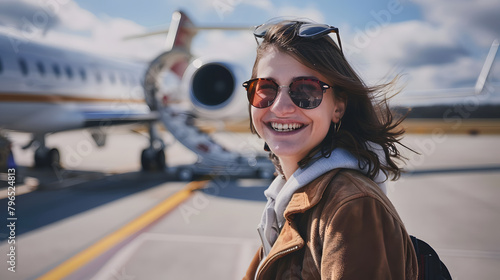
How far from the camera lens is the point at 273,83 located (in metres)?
1.24

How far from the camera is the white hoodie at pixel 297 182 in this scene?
3.63 ft

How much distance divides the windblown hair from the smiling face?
30mm

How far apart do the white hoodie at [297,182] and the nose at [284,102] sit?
206 mm

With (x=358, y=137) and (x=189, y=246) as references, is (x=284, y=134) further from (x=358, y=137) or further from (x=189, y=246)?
(x=189, y=246)

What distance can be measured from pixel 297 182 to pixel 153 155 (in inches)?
339

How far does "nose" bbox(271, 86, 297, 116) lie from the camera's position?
4.00ft

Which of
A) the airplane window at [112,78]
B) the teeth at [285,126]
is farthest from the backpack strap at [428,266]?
the airplane window at [112,78]

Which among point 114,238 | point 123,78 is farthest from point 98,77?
point 114,238

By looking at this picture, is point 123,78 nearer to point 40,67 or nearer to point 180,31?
point 180,31

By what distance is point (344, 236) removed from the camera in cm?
88

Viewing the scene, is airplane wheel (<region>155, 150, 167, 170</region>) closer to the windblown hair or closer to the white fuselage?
the white fuselage

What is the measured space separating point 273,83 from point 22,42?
783cm

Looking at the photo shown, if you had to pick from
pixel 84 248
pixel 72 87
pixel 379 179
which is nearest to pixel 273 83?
pixel 379 179

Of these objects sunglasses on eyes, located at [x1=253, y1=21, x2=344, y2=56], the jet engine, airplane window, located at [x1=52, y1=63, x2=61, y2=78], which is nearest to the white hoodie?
sunglasses on eyes, located at [x1=253, y1=21, x2=344, y2=56]
